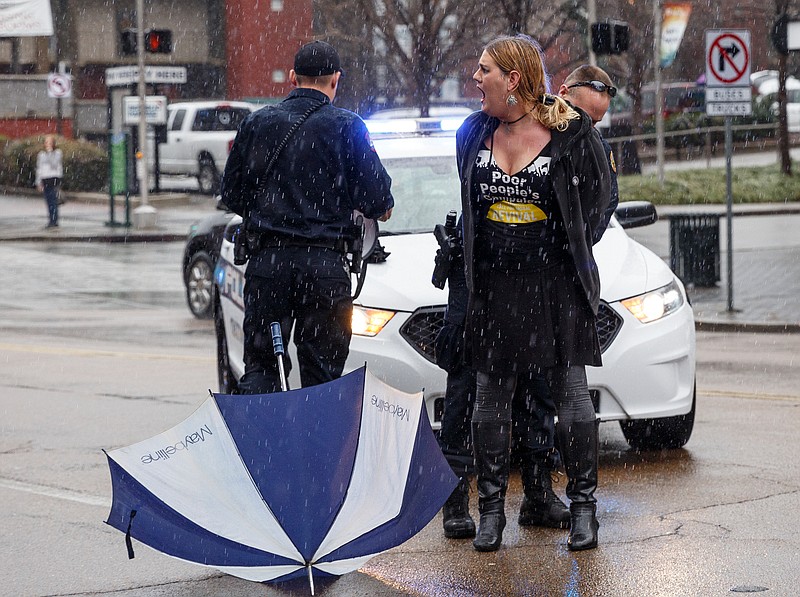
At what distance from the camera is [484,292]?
556 centimetres

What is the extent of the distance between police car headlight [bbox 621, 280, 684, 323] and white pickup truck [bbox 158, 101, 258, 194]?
28.7m

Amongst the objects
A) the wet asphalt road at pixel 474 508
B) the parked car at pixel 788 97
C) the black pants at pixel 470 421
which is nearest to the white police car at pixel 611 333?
the wet asphalt road at pixel 474 508

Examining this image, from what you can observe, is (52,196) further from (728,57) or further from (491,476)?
(491,476)

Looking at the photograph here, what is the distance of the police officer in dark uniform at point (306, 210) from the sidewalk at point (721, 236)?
851cm

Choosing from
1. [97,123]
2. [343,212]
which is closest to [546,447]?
[343,212]

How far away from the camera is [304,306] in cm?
600

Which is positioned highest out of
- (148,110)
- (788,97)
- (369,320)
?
(788,97)

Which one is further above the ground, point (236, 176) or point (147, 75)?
point (147, 75)

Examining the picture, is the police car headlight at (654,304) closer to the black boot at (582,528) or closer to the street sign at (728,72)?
the black boot at (582,528)

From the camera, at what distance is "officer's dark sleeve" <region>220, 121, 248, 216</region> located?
6047mm

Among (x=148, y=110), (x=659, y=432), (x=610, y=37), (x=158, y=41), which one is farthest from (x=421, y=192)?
(x=148, y=110)

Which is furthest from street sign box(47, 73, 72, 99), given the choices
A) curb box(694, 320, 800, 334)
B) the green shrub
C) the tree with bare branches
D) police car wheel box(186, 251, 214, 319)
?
curb box(694, 320, 800, 334)

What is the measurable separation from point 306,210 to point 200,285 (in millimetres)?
9774

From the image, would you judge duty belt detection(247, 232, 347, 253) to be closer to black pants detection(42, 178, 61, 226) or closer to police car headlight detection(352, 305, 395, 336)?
police car headlight detection(352, 305, 395, 336)
